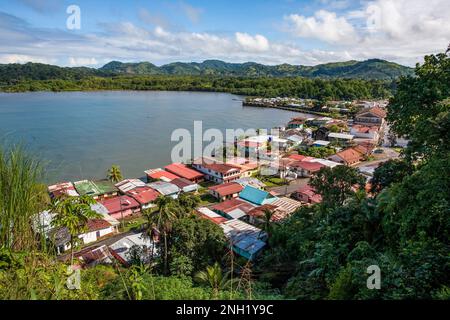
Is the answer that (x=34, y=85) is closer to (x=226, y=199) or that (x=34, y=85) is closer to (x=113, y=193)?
(x=113, y=193)

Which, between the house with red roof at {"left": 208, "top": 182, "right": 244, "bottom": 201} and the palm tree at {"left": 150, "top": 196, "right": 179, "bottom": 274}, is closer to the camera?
the palm tree at {"left": 150, "top": 196, "right": 179, "bottom": 274}

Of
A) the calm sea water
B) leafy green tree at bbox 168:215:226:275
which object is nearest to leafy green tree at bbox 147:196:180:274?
A: leafy green tree at bbox 168:215:226:275

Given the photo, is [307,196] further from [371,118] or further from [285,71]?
[285,71]

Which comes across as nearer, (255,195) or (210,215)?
(210,215)

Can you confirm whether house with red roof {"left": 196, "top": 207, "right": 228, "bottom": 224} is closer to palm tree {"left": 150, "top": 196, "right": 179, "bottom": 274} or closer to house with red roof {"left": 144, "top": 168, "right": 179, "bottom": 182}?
palm tree {"left": 150, "top": 196, "right": 179, "bottom": 274}

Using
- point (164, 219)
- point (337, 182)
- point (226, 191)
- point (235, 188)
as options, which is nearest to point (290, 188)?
point (235, 188)
